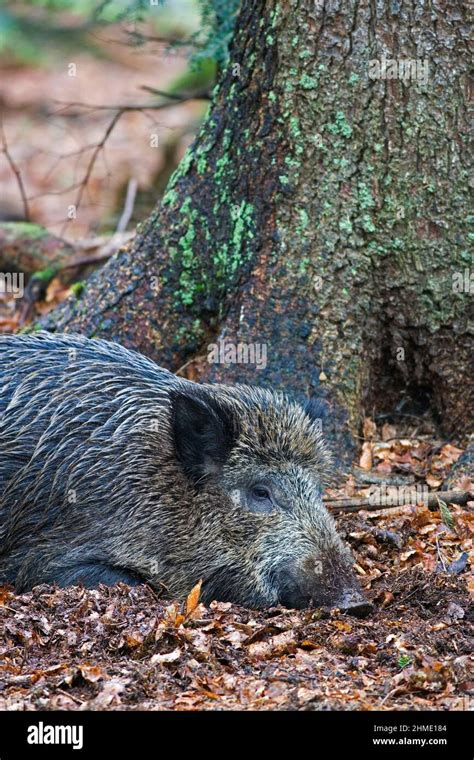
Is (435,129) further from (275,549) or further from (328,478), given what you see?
(275,549)

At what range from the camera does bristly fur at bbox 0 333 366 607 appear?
252 inches

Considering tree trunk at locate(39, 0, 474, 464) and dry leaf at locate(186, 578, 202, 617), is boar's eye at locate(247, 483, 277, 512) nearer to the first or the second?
dry leaf at locate(186, 578, 202, 617)

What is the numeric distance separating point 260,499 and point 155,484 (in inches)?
27.5

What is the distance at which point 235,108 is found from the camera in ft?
26.0

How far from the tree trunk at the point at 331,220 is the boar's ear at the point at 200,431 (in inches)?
54.0

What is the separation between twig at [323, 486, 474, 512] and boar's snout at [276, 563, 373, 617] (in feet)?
→ 4.27

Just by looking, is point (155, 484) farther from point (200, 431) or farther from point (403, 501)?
point (403, 501)

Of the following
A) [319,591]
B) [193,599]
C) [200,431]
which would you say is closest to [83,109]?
[200,431]

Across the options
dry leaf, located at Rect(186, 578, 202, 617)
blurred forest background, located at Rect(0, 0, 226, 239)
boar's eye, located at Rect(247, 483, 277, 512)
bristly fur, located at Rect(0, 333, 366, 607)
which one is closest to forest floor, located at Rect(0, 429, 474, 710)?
dry leaf, located at Rect(186, 578, 202, 617)

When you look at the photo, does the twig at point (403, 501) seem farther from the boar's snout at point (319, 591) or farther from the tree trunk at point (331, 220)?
the boar's snout at point (319, 591)

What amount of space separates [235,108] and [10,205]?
41.4 ft

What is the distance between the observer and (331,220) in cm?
763

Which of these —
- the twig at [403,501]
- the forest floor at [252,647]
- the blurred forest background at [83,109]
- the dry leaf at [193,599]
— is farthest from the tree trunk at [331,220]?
the blurred forest background at [83,109]

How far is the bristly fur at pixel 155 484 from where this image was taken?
21.0 feet
